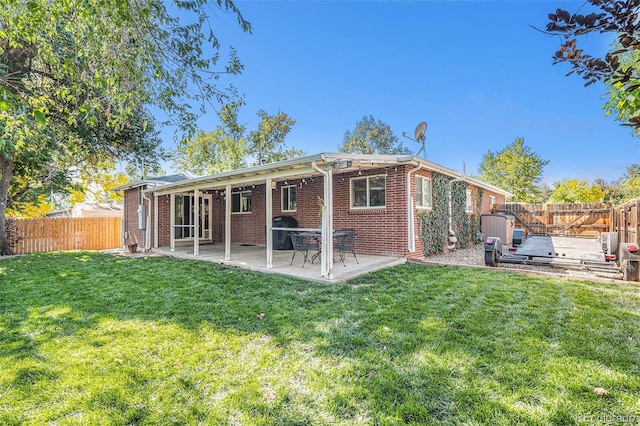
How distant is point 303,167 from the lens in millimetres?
6500

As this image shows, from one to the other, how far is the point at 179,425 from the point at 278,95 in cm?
1833

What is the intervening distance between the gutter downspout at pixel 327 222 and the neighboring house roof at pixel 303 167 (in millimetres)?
226

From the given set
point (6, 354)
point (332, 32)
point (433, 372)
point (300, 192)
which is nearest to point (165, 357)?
point (6, 354)

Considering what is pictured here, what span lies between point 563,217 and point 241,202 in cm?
1616

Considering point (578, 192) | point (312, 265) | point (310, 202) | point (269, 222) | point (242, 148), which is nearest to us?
point (269, 222)

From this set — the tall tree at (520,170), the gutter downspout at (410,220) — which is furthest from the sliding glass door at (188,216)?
the tall tree at (520,170)

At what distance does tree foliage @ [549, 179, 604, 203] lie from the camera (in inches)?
938

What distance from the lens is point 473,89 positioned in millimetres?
15922

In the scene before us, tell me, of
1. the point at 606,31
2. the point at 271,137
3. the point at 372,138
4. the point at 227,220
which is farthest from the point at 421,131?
the point at 372,138

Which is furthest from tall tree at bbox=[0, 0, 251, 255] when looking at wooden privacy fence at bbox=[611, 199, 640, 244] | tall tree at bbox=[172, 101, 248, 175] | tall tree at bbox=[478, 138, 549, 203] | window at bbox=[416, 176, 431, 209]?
tall tree at bbox=[478, 138, 549, 203]

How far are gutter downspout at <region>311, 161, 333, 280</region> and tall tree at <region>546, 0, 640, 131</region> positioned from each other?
4.39 m

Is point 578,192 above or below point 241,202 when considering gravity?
above

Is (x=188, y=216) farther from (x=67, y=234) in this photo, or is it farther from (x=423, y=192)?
(x=423, y=192)

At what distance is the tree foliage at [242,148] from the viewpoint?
73.5 feet
